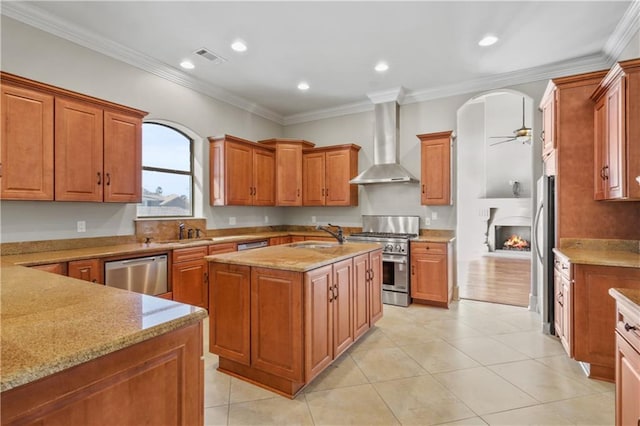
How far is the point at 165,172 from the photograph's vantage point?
170 inches

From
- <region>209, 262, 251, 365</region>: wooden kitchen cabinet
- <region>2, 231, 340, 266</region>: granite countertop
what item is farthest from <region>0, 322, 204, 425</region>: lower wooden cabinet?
<region>2, 231, 340, 266</region>: granite countertop

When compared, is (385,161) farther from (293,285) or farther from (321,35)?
(293,285)

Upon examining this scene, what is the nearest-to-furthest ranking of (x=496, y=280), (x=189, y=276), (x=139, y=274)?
(x=139, y=274) < (x=189, y=276) < (x=496, y=280)

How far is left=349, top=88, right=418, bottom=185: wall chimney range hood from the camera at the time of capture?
192 inches

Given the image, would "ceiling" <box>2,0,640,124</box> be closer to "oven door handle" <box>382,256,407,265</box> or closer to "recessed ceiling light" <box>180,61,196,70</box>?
"recessed ceiling light" <box>180,61,196,70</box>

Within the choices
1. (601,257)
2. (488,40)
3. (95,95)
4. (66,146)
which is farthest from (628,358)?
(95,95)

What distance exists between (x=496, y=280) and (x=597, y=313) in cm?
360

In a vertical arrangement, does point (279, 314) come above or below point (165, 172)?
below

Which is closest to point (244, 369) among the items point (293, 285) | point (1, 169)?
point (293, 285)

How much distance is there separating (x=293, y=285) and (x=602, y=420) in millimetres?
2064

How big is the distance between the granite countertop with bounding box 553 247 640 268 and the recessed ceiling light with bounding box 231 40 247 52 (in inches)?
146

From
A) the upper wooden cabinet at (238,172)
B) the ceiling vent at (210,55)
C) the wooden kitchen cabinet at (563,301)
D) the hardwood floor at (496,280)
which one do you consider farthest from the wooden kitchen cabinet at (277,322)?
the hardwood floor at (496,280)

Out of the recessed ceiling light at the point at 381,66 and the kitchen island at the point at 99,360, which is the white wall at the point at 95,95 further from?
the recessed ceiling light at the point at 381,66

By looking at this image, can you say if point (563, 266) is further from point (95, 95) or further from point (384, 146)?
point (95, 95)
